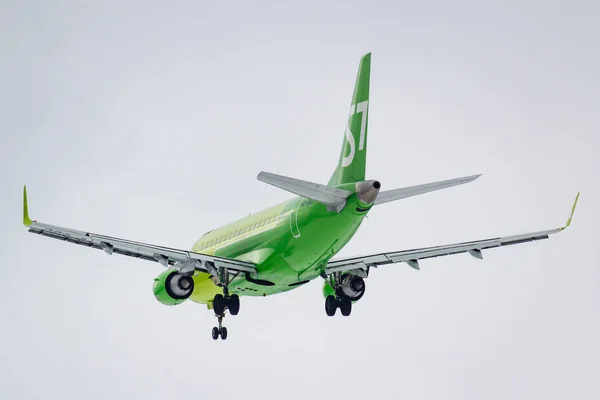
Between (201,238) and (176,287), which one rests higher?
(201,238)

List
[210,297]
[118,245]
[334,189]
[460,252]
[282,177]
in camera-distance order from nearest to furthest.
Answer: [282,177] < [334,189] < [118,245] < [460,252] < [210,297]

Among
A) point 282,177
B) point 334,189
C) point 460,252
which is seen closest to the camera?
point 282,177

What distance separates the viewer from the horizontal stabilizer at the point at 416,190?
4675cm

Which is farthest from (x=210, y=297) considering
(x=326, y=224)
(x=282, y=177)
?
(x=282, y=177)

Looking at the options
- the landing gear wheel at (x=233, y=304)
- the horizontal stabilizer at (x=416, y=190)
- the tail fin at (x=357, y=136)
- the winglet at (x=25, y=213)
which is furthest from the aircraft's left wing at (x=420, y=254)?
the winglet at (x=25, y=213)

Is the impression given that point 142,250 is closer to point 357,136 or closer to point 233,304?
point 233,304

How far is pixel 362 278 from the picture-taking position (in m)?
59.2

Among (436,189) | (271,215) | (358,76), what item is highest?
(358,76)

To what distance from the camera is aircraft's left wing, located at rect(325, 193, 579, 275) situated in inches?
2216

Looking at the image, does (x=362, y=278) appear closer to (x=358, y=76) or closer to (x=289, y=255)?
(x=289, y=255)

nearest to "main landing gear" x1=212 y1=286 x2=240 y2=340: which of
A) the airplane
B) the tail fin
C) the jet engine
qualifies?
the airplane

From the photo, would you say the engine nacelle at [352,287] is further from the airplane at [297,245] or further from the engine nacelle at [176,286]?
the engine nacelle at [176,286]

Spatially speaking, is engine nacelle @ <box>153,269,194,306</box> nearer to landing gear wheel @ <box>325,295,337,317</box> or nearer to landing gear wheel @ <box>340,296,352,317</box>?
landing gear wheel @ <box>325,295,337,317</box>

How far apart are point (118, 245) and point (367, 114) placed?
13.7m
